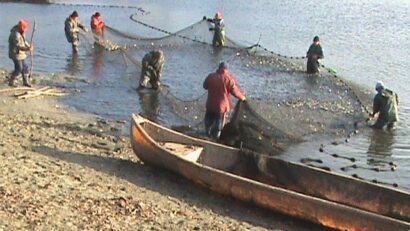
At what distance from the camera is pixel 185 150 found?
36.0ft

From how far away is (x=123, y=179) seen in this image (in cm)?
1009

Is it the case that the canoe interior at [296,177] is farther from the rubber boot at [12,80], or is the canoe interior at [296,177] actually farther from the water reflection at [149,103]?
the rubber boot at [12,80]

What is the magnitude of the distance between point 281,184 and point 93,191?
130 inches

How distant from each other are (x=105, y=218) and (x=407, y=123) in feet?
35.5

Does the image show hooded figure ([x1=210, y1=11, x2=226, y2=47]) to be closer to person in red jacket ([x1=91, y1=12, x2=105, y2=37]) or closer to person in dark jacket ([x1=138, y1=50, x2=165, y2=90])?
person in red jacket ([x1=91, y1=12, x2=105, y2=37])

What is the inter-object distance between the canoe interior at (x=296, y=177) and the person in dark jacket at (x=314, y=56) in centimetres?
1115

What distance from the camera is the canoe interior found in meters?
9.24

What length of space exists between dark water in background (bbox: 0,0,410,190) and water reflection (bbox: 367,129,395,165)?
2 cm

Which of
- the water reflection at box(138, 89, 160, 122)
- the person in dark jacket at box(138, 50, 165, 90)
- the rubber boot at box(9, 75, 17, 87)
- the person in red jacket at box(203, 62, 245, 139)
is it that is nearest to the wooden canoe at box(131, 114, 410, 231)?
the person in red jacket at box(203, 62, 245, 139)

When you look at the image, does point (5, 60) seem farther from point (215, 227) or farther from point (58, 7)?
point (58, 7)

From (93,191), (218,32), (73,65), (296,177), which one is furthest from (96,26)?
(93,191)

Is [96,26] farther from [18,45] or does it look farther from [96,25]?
[18,45]

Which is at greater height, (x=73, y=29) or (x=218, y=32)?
(x=218, y=32)

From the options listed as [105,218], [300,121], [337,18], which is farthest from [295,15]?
[105,218]
